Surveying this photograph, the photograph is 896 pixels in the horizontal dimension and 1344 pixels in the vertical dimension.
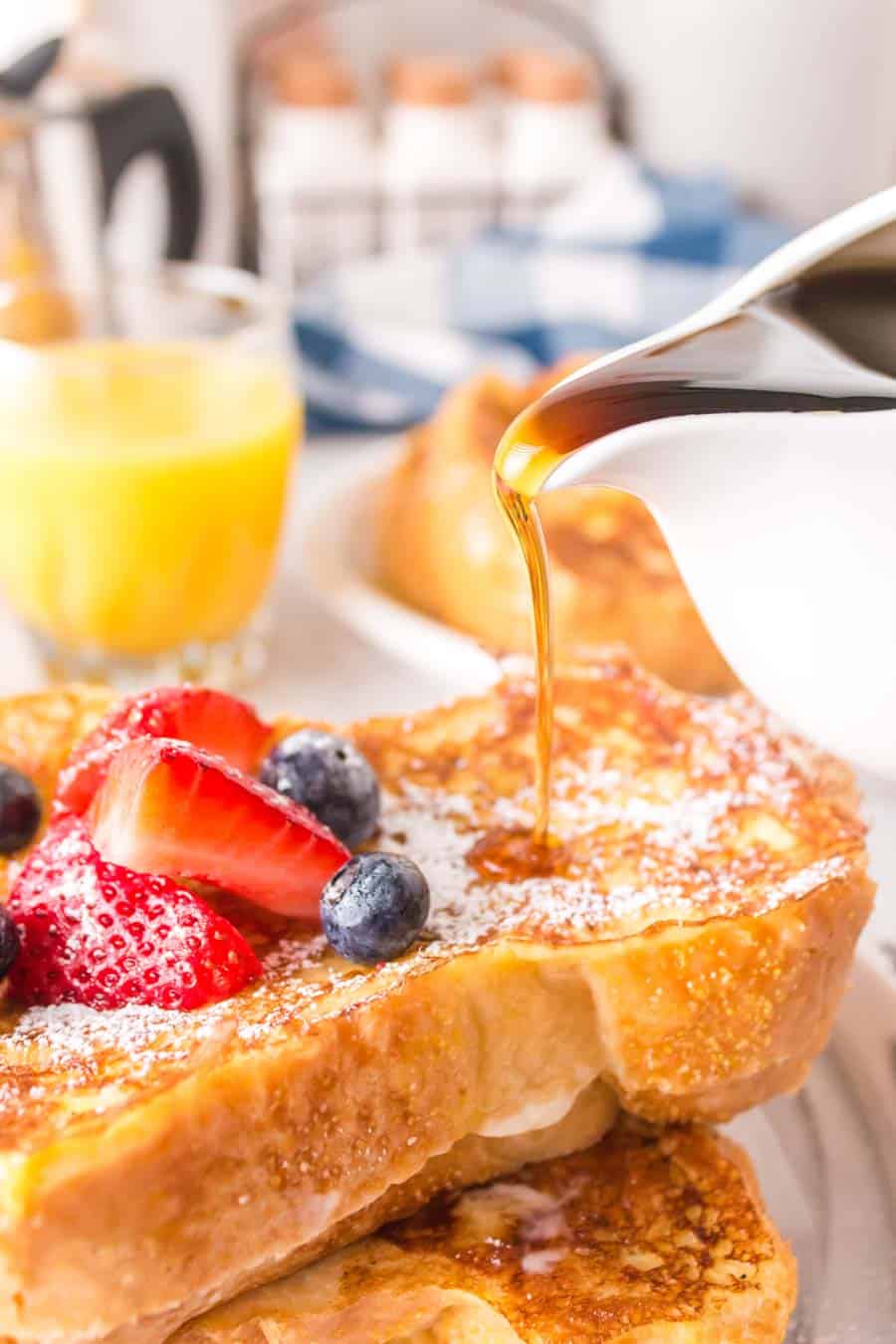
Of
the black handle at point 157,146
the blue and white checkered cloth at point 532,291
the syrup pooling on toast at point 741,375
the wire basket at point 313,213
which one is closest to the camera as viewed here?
the syrup pooling on toast at point 741,375

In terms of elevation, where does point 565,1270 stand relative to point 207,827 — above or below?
below

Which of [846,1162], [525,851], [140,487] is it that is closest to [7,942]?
[525,851]

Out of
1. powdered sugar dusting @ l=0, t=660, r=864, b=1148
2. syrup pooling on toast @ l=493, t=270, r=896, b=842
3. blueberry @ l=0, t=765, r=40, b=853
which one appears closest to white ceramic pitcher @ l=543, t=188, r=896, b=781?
syrup pooling on toast @ l=493, t=270, r=896, b=842

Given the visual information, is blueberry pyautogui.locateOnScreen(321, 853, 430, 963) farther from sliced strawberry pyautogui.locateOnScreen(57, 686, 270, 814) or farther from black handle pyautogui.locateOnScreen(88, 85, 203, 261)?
black handle pyautogui.locateOnScreen(88, 85, 203, 261)

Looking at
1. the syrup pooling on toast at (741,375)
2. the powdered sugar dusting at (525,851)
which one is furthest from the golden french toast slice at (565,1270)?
the syrup pooling on toast at (741,375)

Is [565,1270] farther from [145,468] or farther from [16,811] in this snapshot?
Result: [145,468]

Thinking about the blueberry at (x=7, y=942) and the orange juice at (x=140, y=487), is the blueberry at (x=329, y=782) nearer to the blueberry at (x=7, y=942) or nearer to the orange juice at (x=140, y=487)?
the blueberry at (x=7, y=942)

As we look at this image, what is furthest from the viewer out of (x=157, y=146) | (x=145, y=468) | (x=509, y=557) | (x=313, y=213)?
(x=313, y=213)
